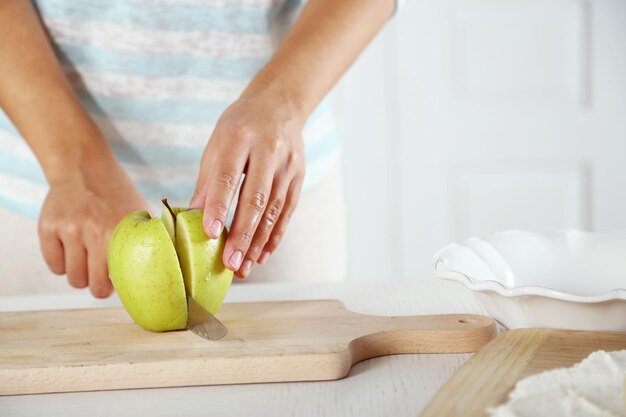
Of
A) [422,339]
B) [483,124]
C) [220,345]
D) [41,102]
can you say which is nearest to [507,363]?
[422,339]

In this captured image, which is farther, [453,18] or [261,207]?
[453,18]

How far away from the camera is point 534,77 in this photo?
2484 mm

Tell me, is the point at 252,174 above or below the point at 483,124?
above

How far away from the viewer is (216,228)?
0.79 meters

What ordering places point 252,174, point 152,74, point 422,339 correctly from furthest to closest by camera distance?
point 152,74
point 252,174
point 422,339

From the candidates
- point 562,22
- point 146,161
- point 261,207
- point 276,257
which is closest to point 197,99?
point 146,161

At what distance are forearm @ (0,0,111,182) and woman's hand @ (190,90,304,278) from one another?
22 cm

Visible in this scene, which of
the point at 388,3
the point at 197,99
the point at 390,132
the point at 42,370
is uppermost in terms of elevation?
the point at 388,3

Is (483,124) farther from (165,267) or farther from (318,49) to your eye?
(165,267)

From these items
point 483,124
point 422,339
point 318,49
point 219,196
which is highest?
point 318,49

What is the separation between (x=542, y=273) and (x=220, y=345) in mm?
330

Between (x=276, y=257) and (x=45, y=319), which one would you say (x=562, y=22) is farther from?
(x=45, y=319)

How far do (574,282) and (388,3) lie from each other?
1.61ft

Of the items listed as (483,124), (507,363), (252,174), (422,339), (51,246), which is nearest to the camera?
(507,363)
